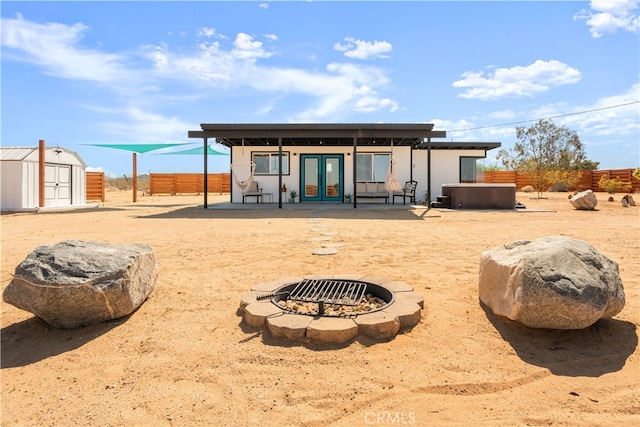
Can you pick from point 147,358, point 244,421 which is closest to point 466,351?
point 244,421

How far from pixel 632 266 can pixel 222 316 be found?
4144mm

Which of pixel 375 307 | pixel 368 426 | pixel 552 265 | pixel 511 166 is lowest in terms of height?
pixel 368 426

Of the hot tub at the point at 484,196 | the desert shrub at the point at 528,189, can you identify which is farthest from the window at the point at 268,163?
the desert shrub at the point at 528,189

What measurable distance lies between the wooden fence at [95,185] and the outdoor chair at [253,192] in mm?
7102

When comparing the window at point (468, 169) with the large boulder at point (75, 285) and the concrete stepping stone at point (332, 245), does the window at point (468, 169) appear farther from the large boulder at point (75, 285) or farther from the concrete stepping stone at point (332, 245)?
the large boulder at point (75, 285)

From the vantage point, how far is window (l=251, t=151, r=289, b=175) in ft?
46.8

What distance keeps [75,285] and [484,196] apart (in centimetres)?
1113

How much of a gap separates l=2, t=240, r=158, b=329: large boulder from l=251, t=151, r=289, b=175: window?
11.7 m

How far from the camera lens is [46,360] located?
227cm

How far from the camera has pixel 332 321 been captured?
240 centimetres

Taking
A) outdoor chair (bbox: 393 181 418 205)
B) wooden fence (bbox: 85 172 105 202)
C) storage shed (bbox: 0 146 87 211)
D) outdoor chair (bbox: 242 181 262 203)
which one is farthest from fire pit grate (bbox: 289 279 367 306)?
wooden fence (bbox: 85 172 105 202)

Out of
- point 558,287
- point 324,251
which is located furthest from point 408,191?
point 558,287

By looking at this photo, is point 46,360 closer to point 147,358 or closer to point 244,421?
point 147,358

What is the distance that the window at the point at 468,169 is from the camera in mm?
15023
